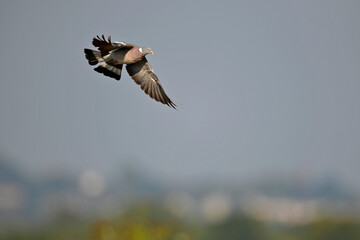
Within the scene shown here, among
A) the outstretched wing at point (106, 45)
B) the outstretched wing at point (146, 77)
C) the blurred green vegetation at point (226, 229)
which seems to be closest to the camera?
the outstretched wing at point (106, 45)

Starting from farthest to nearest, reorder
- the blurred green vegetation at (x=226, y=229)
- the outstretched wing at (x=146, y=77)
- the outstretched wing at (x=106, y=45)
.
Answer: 1. the blurred green vegetation at (x=226, y=229)
2. the outstretched wing at (x=146, y=77)
3. the outstretched wing at (x=106, y=45)

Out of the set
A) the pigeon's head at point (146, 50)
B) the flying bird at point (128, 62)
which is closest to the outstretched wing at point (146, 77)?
the flying bird at point (128, 62)

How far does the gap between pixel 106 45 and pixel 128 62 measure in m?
0.86

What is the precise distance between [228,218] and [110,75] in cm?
3454

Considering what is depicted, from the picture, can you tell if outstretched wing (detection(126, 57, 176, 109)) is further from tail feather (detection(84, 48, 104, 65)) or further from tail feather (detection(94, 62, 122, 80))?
tail feather (detection(84, 48, 104, 65))

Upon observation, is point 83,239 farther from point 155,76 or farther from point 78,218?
point 155,76

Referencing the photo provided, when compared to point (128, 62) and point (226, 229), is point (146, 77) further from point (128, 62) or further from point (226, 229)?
point (226, 229)

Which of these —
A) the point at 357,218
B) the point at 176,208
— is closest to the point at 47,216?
the point at 176,208

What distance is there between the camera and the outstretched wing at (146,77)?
15844 millimetres

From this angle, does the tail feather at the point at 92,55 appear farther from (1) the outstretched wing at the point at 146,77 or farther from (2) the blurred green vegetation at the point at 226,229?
(2) the blurred green vegetation at the point at 226,229

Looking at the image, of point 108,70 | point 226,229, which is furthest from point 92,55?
point 226,229

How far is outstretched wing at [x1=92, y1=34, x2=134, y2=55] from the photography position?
13.9 m

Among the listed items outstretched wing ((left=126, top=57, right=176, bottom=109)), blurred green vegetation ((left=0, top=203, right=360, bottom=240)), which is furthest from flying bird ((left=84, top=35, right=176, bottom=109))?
blurred green vegetation ((left=0, top=203, right=360, bottom=240))

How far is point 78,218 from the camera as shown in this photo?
160 feet
